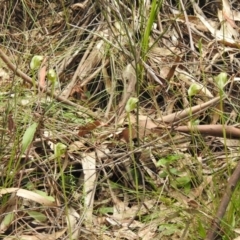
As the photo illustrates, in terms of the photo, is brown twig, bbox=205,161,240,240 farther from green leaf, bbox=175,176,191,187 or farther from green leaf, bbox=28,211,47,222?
green leaf, bbox=28,211,47,222

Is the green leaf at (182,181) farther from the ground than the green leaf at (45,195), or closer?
farther from the ground

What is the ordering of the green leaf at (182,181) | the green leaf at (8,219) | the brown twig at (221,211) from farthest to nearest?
the green leaf at (182,181) < the green leaf at (8,219) < the brown twig at (221,211)

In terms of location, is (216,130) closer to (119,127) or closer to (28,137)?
(119,127)

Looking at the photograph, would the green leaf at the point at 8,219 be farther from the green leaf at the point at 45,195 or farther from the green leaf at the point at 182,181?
the green leaf at the point at 182,181

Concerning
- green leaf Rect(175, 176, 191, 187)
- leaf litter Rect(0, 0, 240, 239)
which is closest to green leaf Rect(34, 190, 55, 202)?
leaf litter Rect(0, 0, 240, 239)

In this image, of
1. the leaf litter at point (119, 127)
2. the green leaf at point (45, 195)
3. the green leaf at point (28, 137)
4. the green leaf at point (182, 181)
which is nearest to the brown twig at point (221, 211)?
the leaf litter at point (119, 127)

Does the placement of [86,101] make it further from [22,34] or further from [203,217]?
[203,217]

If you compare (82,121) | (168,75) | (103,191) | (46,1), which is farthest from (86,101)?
(46,1)
